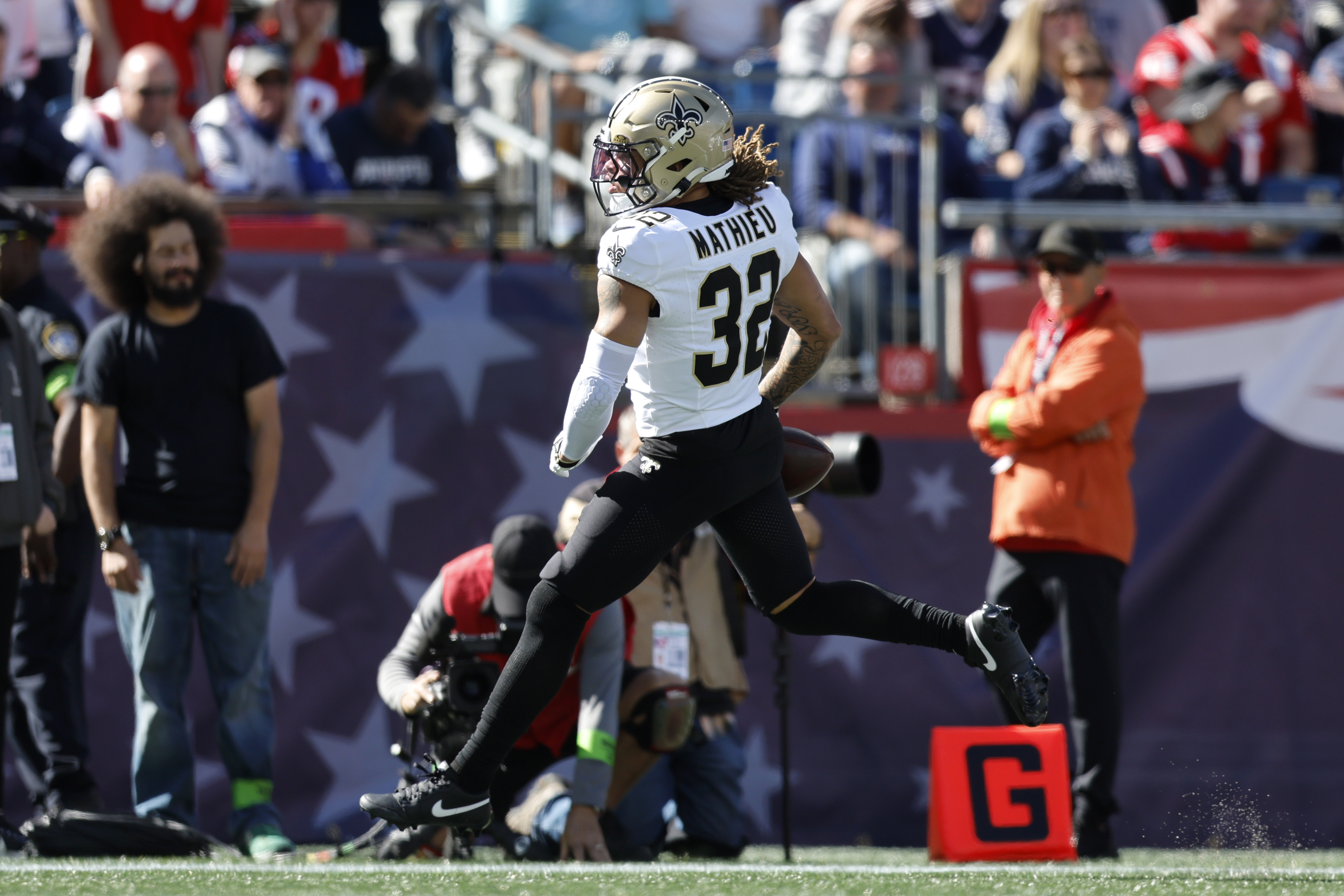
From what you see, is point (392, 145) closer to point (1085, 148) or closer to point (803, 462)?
point (1085, 148)

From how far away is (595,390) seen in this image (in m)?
3.81

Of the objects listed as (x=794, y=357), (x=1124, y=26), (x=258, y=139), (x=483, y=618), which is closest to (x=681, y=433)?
(x=794, y=357)

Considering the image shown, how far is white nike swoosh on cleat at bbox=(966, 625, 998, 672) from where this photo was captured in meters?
4.06

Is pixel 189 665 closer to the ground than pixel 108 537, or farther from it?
closer to the ground

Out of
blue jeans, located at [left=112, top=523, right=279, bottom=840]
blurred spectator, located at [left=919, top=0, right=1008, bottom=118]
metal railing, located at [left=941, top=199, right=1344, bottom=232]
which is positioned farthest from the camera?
blurred spectator, located at [left=919, top=0, right=1008, bottom=118]

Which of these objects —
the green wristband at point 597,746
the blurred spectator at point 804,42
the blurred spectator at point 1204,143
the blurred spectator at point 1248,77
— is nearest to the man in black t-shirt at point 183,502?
the green wristband at point 597,746

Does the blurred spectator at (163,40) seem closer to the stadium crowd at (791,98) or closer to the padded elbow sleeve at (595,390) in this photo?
the stadium crowd at (791,98)

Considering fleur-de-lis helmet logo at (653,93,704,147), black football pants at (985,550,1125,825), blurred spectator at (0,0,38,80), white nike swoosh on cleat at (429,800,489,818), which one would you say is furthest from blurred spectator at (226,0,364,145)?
white nike swoosh on cleat at (429,800,489,818)

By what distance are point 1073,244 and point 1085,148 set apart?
67.2 inches

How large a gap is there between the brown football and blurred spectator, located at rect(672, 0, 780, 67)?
4.70m

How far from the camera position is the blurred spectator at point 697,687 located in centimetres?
547

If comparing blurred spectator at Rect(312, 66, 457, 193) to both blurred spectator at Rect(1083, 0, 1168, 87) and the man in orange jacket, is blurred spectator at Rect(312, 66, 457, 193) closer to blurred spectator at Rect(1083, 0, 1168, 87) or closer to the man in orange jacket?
the man in orange jacket

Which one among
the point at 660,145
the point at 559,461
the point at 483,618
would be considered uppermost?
the point at 660,145

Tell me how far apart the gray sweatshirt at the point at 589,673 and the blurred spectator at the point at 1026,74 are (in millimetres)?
3611
